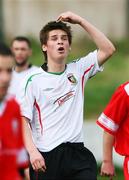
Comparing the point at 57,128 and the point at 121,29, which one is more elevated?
the point at 57,128

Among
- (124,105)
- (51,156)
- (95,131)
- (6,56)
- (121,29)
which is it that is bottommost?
(121,29)

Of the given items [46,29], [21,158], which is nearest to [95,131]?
[46,29]

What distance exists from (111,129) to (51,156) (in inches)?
34.3

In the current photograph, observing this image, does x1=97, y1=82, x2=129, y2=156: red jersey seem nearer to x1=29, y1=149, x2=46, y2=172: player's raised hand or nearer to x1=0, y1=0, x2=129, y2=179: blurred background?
x1=29, y1=149, x2=46, y2=172: player's raised hand

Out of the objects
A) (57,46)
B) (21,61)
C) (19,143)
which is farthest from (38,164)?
(21,61)

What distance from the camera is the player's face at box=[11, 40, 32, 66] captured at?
13391 millimetres

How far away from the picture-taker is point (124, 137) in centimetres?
880

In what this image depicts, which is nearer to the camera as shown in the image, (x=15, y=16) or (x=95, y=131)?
(x=95, y=131)

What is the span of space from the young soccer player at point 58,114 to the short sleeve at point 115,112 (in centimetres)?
60

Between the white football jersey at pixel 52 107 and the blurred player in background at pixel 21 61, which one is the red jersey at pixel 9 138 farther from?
the blurred player in background at pixel 21 61

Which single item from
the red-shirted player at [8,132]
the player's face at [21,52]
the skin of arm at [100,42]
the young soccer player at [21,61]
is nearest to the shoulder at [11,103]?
the red-shirted player at [8,132]

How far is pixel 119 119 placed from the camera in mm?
8734

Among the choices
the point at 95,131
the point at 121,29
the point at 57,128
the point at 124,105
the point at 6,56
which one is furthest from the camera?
the point at 121,29

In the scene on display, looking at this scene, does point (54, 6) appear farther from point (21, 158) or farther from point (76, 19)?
point (21, 158)
